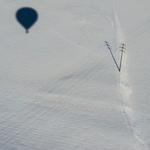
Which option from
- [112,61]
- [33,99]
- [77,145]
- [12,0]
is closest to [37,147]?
[77,145]

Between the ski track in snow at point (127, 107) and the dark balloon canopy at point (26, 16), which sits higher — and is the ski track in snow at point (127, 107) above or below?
below

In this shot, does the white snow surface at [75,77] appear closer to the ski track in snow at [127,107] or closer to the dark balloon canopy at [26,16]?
the ski track in snow at [127,107]

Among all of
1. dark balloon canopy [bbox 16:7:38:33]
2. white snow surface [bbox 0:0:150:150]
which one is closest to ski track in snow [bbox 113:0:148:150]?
white snow surface [bbox 0:0:150:150]

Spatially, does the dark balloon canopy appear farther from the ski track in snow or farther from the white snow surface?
the ski track in snow

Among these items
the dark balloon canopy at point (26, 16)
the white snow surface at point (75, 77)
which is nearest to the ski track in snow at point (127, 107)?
the white snow surface at point (75, 77)

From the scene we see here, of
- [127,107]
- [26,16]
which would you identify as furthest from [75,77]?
[26,16]

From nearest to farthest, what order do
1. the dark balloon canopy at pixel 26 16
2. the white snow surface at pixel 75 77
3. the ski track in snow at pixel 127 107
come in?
the ski track in snow at pixel 127 107 < the white snow surface at pixel 75 77 < the dark balloon canopy at pixel 26 16
